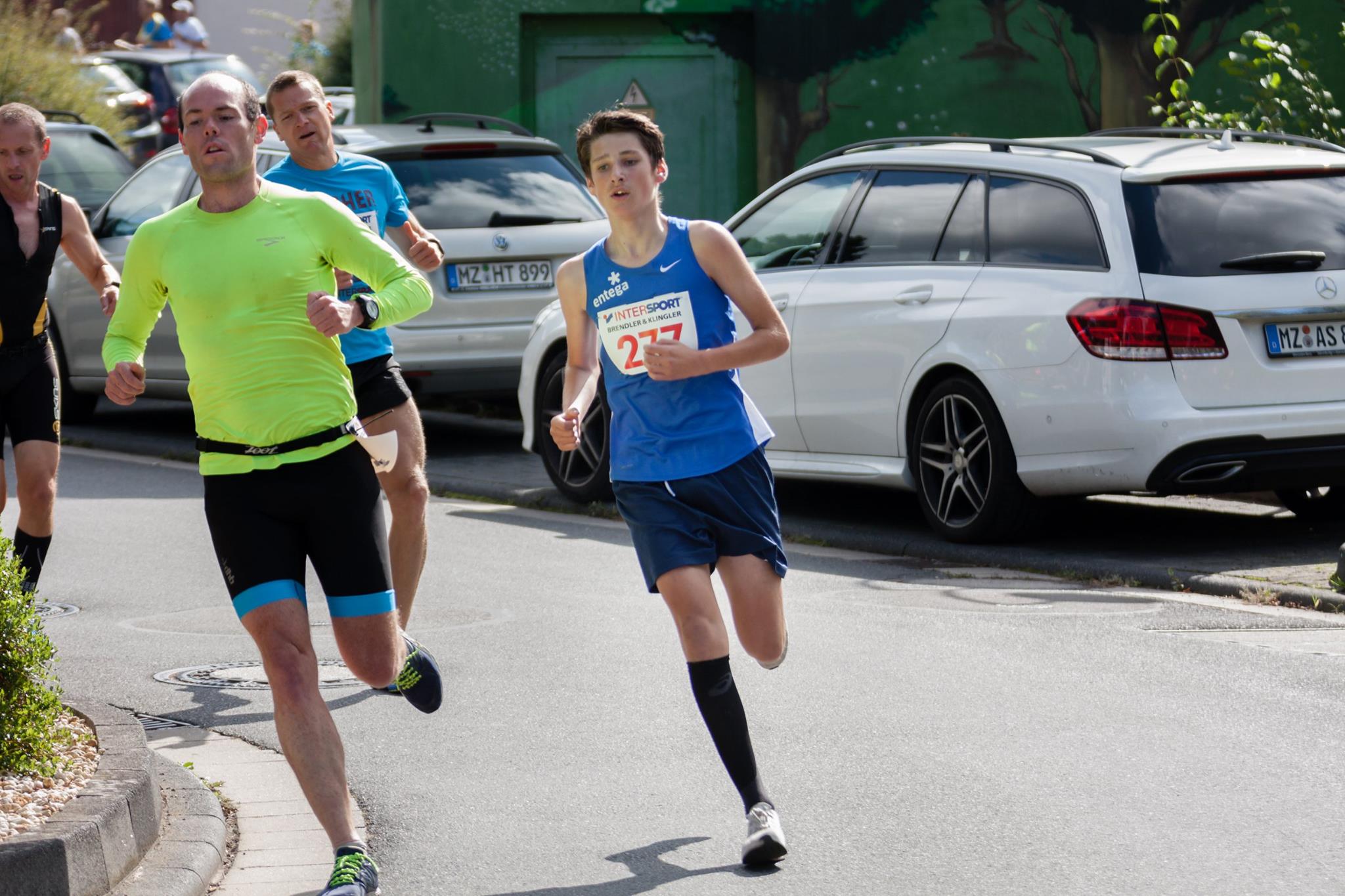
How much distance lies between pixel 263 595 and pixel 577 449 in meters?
6.46

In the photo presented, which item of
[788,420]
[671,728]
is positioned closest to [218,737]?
[671,728]

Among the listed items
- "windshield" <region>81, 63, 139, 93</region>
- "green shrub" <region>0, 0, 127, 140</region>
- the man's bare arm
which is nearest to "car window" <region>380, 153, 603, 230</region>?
Result: the man's bare arm


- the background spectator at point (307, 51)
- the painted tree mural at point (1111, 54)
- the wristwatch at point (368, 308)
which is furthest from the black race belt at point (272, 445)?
the background spectator at point (307, 51)

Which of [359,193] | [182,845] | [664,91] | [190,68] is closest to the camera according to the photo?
[182,845]

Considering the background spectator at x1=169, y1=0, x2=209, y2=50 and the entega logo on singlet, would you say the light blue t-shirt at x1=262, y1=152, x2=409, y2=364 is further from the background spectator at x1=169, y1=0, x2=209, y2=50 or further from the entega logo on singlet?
the background spectator at x1=169, y1=0, x2=209, y2=50

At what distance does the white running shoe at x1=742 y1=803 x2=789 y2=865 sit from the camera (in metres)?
5.15

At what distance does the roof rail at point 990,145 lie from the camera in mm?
9484

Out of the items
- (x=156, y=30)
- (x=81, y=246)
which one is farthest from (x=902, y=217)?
(x=156, y=30)

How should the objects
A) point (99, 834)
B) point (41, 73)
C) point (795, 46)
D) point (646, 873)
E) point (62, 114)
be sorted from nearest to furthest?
point (99, 834) → point (646, 873) → point (795, 46) → point (62, 114) → point (41, 73)

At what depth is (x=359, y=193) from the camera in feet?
23.8

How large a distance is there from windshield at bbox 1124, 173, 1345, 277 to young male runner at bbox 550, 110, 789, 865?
3956mm

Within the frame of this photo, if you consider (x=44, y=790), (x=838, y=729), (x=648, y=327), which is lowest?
(x=838, y=729)

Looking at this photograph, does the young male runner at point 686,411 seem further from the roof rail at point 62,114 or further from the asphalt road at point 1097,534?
the roof rail at point 62,114

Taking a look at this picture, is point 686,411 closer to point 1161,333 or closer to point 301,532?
point 301,532
